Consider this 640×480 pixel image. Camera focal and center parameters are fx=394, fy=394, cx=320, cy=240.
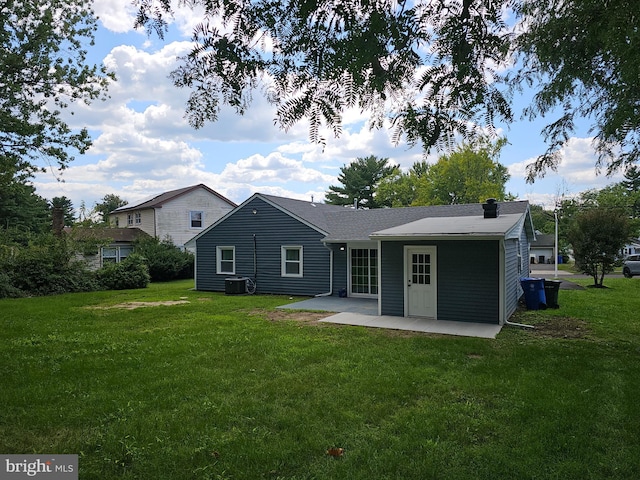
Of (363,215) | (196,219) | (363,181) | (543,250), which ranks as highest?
(363,181)

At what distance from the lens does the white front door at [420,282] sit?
400 inches

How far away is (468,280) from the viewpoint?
976 centimetres

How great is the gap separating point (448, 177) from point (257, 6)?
3402 cm

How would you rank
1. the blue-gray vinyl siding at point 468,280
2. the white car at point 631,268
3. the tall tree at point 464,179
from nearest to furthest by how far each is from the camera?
the blue-gray vinyl siding at point 468,280 < the white car at point 631,268 < the tall tree at point 464,179

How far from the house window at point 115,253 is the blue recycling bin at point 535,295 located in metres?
22.1

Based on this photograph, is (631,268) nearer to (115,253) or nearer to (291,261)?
(291,261)

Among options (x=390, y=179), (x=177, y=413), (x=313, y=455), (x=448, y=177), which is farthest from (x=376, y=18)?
(x=390, y=179)

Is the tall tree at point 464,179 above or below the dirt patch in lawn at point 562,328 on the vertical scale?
above

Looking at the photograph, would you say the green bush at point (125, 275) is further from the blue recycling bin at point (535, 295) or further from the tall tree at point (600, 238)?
the tall tree at point (600, 238)

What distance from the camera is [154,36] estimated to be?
3018mm

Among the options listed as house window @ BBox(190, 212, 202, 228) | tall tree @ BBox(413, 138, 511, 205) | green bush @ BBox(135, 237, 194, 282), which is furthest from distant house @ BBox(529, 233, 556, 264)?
green bush @ BBox(135, 237, 194, 282)

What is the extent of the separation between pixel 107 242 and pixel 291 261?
1051cm

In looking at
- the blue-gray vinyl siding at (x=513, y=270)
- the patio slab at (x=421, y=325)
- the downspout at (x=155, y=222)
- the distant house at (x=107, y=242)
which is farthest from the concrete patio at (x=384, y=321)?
the downspout at (x=155, y=222)

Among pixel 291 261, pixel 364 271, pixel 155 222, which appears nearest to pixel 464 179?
pixel 364 271
